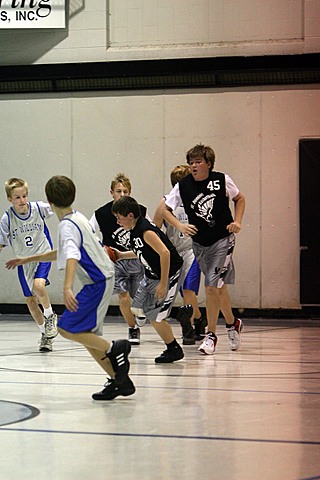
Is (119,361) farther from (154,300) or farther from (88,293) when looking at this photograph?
(154,300)

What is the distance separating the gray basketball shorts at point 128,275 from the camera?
9070 millimetres

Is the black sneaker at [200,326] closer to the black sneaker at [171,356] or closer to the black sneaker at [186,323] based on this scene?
the black sneaker at [186,323]

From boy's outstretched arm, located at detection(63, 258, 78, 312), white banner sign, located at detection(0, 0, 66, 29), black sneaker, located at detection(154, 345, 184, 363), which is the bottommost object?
black sneaker, located at detection(154, 345, 184, 363)

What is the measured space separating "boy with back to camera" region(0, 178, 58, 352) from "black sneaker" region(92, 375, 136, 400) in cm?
294

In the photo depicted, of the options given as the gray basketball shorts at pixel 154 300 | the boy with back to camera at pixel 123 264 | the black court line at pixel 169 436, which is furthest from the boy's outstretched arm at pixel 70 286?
the boy with back to camera at pixel 123 264

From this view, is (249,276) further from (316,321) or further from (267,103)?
(267,103)

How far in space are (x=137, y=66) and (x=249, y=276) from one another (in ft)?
10.9

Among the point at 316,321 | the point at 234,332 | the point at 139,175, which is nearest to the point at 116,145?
the point at 139,175

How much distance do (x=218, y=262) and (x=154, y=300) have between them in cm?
91

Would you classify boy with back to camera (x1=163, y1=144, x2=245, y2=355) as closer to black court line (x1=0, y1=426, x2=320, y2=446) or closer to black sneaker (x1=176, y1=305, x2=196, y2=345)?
black sneaker (x1=176, y1=305, x2=196, y2=345)

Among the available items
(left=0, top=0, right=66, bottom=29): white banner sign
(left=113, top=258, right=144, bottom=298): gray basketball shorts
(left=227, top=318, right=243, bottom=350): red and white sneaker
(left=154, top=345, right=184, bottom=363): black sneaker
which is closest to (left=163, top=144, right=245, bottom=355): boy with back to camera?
(left=227, top=318, right=243, bottom=350): red and white sneaker

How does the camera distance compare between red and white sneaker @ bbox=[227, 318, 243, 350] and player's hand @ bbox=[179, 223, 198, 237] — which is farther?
red and white sneaker @ bbox=[227, 318, 243, 350]

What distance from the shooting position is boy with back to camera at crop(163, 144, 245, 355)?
8.04 m

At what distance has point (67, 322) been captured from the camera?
18.3ft
